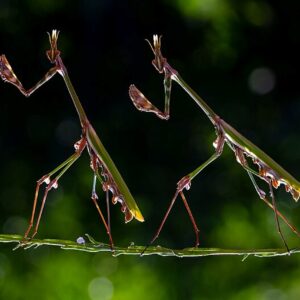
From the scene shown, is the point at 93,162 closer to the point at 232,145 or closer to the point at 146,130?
the point at 232,145

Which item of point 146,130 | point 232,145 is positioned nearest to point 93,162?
point 232,145

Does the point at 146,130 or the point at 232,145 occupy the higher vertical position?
the point at 232,145

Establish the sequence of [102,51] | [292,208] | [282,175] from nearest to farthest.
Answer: [282,175], [292,208], [102,51]

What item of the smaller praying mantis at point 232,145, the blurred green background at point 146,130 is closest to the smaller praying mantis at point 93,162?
the smaller praying mantis at point 232,145

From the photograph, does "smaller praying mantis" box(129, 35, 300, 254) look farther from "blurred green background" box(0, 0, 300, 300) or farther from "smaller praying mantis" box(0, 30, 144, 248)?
"blurred green background" box(0, 0, 300, 300)

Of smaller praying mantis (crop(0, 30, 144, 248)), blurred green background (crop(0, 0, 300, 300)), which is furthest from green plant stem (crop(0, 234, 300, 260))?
blurred green background (crop(0, 0, 300, 300))

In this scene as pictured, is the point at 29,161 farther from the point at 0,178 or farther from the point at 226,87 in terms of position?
the point at 226,87

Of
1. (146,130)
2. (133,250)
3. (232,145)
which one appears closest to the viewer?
(133,250)

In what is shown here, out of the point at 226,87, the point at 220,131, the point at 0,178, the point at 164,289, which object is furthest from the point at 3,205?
the point at 220,131
